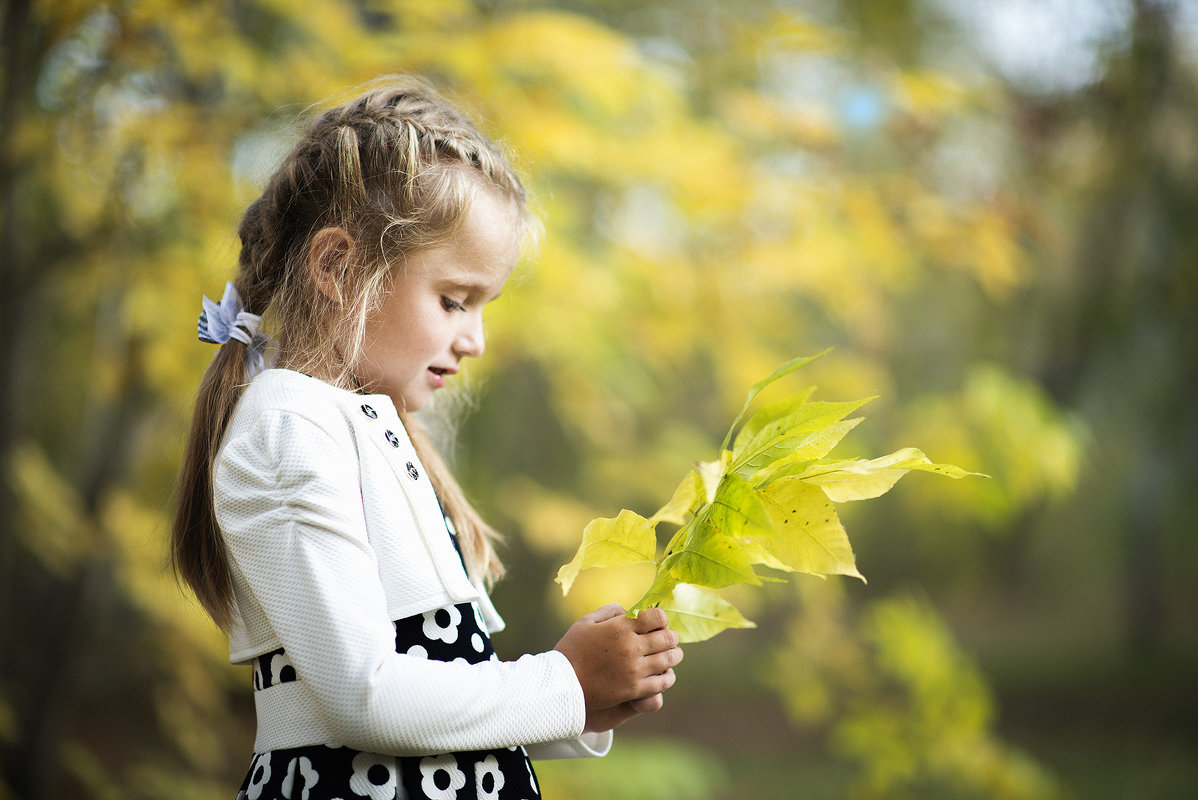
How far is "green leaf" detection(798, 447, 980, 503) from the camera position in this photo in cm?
65

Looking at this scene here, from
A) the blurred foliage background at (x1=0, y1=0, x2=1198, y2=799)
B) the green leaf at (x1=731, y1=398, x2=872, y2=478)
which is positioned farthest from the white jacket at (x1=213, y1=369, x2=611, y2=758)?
the blurred foliage background at (x1=0, y1=0, x2=1198, y2=799)

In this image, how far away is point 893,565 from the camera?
5.51 m

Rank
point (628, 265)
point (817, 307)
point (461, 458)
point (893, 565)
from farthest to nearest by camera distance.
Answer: point (893, 565) → point (817, 307) → point (461, 458) → point (628, 265)

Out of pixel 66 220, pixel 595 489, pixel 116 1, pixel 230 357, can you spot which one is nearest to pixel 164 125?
pixel 116 1

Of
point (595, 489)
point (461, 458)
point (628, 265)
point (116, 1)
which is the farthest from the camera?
point (595, 489)

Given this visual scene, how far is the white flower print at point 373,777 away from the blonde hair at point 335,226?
0.22 meters

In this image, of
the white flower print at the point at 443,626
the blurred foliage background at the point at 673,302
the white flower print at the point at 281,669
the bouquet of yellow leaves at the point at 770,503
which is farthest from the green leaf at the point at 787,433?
the blurred foliage background at the point at 673,302

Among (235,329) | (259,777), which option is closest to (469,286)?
(235,329)

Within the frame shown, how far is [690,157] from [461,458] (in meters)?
1.02

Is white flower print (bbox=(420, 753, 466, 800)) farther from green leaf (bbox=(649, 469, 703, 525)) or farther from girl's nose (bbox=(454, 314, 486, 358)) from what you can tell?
girl's nose (bbox=(454, 314, 486, 358))

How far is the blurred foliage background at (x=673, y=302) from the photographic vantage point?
1.82m

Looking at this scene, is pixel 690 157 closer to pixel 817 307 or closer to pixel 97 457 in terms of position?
pixel 97 457

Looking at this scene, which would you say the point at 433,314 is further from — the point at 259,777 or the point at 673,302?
the point at 673,302

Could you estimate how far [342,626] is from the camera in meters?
0.64
